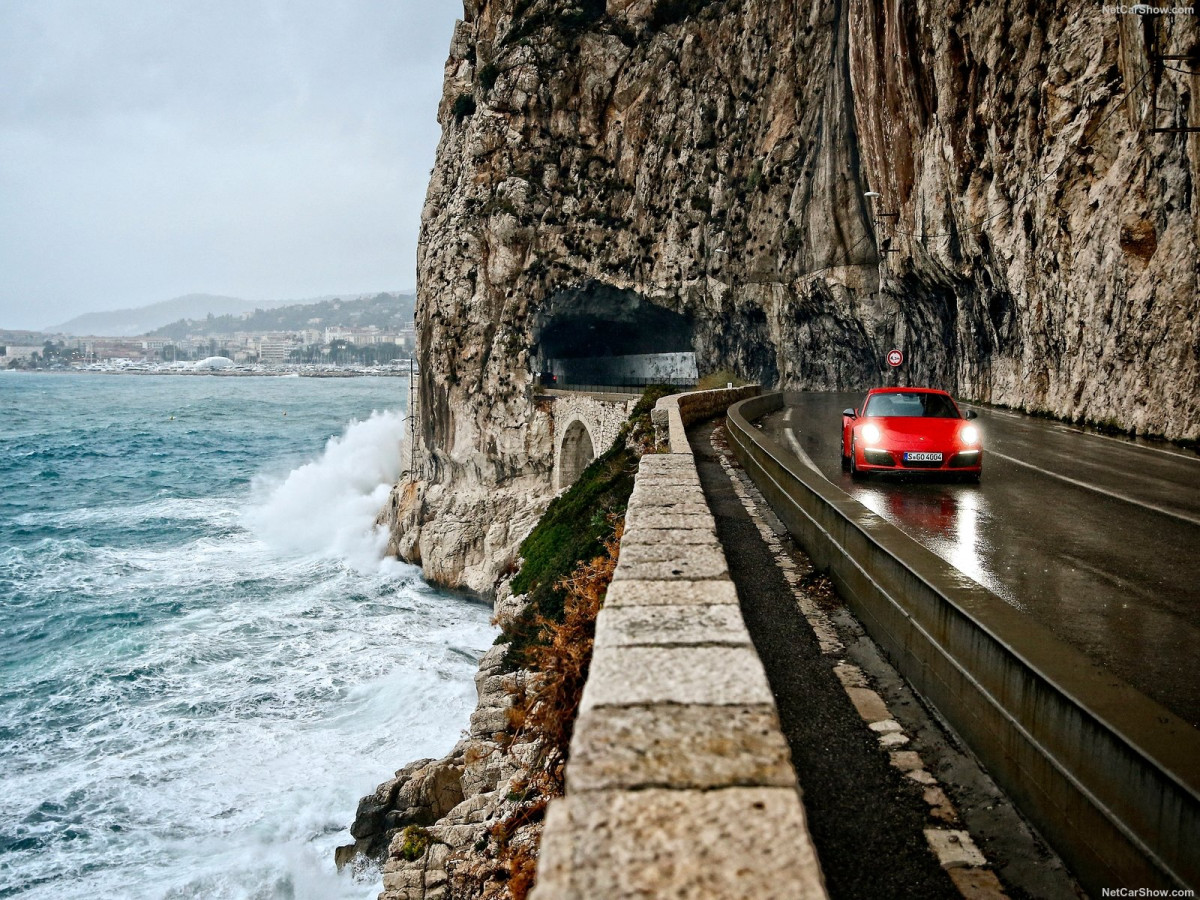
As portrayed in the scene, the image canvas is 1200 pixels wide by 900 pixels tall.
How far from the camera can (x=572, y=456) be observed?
38188 millimetres

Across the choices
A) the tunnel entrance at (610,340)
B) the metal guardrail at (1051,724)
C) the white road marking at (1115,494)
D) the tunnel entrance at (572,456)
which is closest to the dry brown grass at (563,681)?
the metal guardrail at (1051,724)

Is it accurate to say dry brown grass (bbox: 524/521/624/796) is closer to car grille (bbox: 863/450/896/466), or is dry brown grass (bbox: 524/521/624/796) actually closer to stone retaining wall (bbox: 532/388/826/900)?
stone retaining wall (bbox: 532/388/826/900)

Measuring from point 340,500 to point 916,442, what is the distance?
43.5m

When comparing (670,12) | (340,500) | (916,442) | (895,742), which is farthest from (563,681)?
(670,12)

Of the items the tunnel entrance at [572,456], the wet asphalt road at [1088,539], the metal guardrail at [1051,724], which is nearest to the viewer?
the metal guardrail at [1051,724]

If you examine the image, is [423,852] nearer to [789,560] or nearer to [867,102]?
[789,560]

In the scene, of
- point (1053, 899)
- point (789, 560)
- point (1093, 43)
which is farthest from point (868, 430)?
point (1093, 43)

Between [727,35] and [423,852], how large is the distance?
45.4 m

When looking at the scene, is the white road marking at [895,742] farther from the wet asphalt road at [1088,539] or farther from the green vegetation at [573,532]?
the green vegetation at [573,532]

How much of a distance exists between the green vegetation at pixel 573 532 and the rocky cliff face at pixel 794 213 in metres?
11.1

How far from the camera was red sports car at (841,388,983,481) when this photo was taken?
1011cm

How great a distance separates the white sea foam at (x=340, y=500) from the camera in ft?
130

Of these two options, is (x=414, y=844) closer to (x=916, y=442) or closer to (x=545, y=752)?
(x=545, y=752)

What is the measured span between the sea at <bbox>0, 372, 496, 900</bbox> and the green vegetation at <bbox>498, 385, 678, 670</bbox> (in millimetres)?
3880
